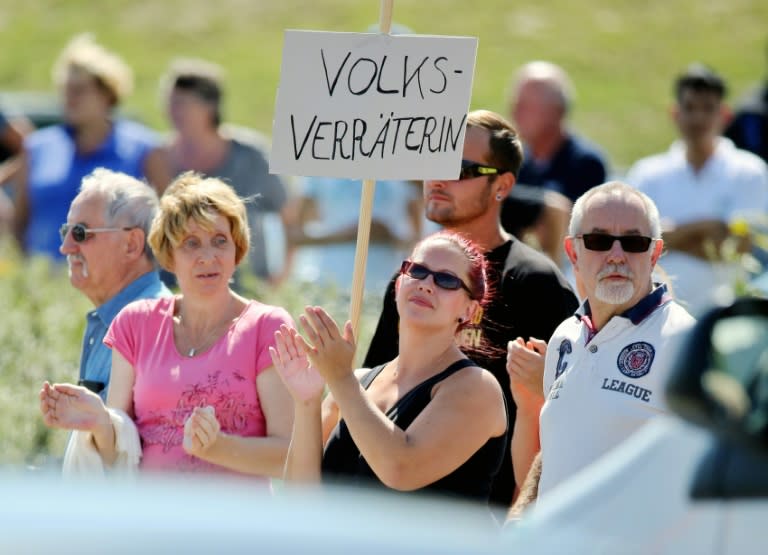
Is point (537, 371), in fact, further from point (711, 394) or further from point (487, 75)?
point (487, 75)

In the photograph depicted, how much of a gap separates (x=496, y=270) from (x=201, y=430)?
4.16 ft

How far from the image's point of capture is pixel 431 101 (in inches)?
201

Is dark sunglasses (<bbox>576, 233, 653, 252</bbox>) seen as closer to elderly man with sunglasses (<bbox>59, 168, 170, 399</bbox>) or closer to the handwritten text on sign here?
the handwritten text on sign

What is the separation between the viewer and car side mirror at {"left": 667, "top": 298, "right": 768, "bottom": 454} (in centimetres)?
286

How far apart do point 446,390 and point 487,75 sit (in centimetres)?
2029

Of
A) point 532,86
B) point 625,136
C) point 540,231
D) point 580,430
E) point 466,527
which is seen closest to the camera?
point 466,527

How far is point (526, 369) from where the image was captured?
190 inches

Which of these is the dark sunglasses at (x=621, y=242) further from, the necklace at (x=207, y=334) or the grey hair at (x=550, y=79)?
the grey hair at (x=550, y=79)

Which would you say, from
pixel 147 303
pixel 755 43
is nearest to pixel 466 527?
pixel 147 303

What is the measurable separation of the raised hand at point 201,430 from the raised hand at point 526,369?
0.96m

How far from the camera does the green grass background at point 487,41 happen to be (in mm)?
23541

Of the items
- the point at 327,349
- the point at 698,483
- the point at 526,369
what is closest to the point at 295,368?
the point at 327,349

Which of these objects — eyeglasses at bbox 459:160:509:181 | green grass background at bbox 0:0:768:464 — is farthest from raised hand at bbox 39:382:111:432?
green grass background at bbox 0:0:768:464

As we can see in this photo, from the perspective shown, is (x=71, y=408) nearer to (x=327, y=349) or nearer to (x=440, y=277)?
(x=327, y=349)
